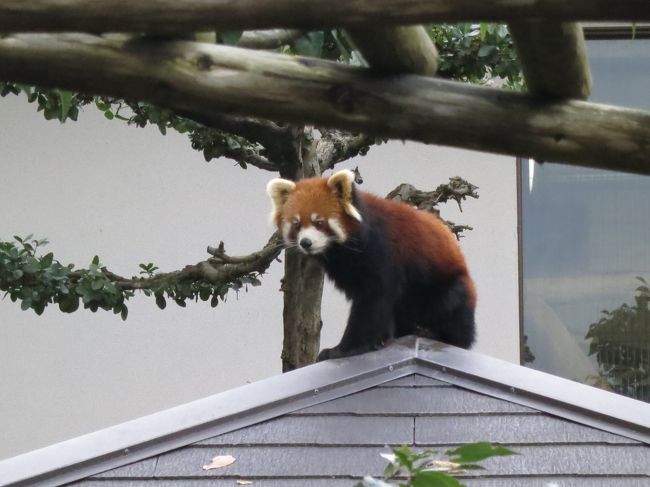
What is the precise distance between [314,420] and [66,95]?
1.18 meters

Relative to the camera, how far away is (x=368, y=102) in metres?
1.39

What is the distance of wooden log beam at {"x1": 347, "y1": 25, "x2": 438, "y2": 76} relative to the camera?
54.4 inches

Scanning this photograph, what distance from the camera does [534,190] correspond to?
587 centimetres

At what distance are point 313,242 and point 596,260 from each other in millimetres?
2498

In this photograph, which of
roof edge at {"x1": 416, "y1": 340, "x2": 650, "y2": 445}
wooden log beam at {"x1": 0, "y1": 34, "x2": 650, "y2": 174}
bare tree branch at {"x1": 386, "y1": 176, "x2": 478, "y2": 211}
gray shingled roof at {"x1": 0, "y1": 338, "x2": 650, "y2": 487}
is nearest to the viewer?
wooden log beam at {"x1": 0, "y1": 34, "x2": 650, "y2": 174}

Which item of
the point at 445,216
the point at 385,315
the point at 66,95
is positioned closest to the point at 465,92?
the point at 66,95

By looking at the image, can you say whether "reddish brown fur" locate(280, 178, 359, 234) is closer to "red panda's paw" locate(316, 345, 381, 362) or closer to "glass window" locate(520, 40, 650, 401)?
"red panda's paw" locate(316, 345, 381, 362)

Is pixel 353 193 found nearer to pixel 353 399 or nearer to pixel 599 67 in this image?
pixel 353 399

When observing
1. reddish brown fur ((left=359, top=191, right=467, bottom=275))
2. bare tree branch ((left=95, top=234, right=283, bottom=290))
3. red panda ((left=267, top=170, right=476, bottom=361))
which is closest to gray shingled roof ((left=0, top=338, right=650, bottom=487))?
red panda ((left=267, top=170, right=476, bottom=361))

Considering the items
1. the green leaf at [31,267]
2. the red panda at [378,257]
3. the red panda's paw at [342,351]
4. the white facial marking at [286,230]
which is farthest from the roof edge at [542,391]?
the green leaf at [31,267]

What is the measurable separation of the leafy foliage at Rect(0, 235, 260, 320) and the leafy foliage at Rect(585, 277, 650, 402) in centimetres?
240

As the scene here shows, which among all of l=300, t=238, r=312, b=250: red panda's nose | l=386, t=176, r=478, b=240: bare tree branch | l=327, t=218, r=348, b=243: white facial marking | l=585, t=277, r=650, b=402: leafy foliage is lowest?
l=585, t=277, r=650, b=402: leafy foliage

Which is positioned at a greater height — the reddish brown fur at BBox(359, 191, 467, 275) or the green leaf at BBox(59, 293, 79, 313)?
the reddish brown fur at BBox(359, 191, 467, 275)

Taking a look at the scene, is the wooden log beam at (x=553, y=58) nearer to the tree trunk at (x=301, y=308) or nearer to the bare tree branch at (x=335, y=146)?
the tree trunk at (x=301, y=308)
